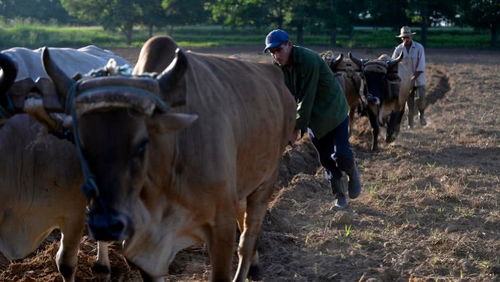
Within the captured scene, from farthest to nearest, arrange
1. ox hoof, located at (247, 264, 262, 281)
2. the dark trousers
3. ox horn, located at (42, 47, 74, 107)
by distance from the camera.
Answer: the dark trousers, ox hoof, located at (247, 264, 262, 281), ox horn, located at (42, 47, 74, 107)

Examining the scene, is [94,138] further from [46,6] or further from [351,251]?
[46,6]

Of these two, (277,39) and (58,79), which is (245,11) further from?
(58,79)

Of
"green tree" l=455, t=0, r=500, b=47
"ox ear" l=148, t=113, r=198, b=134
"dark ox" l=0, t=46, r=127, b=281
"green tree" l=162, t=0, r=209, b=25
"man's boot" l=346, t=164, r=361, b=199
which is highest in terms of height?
"ox ear" l=148, t=113, r=198, b=134

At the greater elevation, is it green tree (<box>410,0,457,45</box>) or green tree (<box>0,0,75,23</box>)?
green tree (<box>410,0,457,45</box>)

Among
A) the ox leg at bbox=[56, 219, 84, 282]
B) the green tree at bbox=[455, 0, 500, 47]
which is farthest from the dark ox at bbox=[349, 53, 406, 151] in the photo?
the green tree at bbox=[455, 0, 500, 47]

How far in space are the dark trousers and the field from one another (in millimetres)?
507

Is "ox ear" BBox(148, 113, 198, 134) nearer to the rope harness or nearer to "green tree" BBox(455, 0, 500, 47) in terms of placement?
the rope harness

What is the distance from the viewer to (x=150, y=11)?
169ft

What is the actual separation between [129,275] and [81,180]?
4.47ft

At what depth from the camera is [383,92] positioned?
40.9 ft

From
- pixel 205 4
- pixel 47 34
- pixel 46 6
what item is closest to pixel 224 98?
pixel 47 34

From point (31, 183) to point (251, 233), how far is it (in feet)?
5.83

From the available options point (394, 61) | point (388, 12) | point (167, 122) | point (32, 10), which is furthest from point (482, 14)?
point (167, 122)

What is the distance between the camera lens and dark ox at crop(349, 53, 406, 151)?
482 inches
